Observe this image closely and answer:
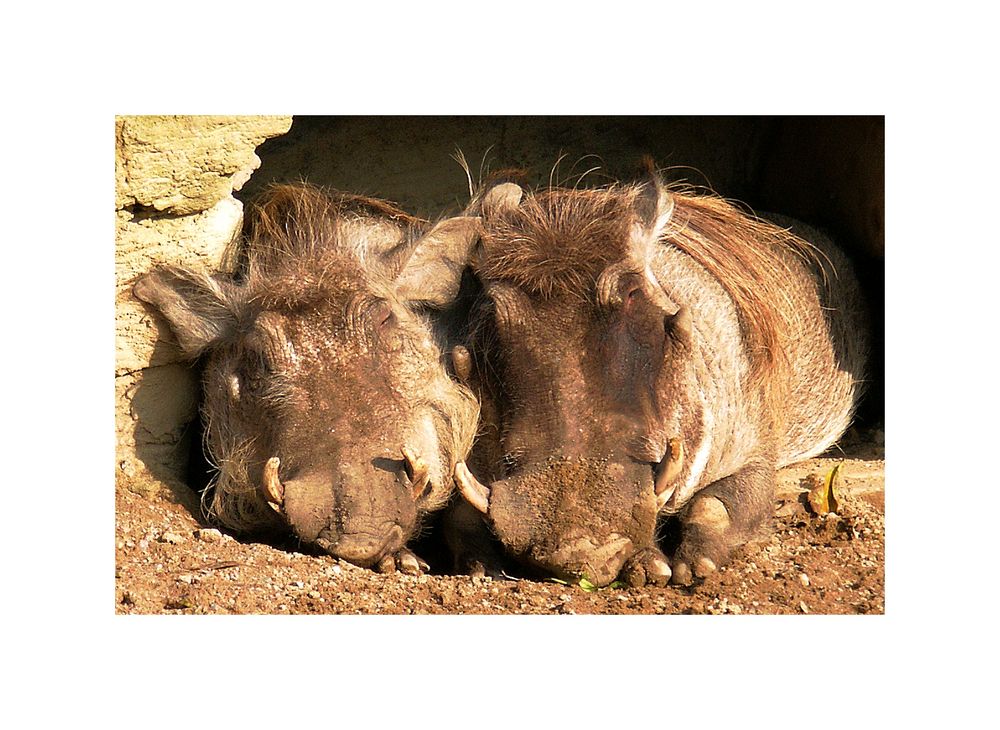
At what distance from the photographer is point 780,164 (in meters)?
6.37

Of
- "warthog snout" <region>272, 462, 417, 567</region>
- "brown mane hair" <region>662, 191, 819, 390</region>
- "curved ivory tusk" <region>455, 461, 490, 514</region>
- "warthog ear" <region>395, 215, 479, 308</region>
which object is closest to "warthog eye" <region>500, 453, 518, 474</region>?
"curved ivory tusk" <region>455, 461, 490, 514</region>

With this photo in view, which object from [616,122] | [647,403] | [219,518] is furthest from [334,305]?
[616,122]

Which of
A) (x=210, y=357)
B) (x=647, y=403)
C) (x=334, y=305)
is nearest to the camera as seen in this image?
(x=647, y=403)

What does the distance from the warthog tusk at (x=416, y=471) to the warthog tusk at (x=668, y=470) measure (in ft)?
2.52

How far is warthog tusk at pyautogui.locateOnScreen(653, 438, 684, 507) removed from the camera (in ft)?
12.6

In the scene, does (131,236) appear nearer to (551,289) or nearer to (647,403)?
(551,289)

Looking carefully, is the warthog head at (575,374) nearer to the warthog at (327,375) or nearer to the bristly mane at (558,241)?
the bristly mane at (558,241)

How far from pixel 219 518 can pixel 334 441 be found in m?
0.71

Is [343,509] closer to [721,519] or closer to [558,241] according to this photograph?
[558,241]

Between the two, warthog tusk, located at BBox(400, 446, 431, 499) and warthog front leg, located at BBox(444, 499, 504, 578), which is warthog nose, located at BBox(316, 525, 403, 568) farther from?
warthog front leg, located at BBox(444, 499, 504, 578)

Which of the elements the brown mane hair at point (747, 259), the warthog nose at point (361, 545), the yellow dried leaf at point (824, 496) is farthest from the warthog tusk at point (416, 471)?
the yellow dried leaf at point (824, 496)

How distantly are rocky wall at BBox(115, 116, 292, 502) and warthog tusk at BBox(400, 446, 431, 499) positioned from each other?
1.12 metres

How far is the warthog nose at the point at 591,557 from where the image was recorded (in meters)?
3.83

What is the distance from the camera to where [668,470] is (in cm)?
→ 385
